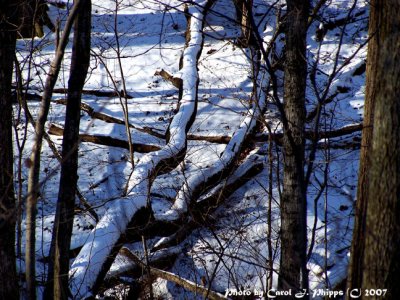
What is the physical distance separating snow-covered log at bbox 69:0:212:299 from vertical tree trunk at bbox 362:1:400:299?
1.42 metres

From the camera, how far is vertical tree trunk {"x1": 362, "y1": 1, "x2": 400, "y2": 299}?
3086 mm

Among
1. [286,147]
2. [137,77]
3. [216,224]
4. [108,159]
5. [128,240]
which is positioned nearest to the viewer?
[286,147]

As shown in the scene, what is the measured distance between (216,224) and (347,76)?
15.3 ft

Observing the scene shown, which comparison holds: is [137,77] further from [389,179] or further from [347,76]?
[389,179]

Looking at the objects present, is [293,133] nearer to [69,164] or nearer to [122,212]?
[69,164]

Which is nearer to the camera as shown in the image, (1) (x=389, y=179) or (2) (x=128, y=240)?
(1) (x=389, y=179)

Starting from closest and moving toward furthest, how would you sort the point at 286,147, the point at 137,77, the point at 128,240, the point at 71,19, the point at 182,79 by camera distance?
the point at 71,19 < the point at 286,147 < the point at 128,240 < the point at 182,79 < the point at 137,77

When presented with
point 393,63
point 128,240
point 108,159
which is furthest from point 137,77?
point 393,63

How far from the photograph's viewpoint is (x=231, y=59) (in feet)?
35.0

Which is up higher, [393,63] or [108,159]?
[393,63]

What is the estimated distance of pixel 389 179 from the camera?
10.2ft

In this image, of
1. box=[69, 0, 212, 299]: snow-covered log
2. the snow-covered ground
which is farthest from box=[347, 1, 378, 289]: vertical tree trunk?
box=[69, 0, 212, 299]: snow-covered log

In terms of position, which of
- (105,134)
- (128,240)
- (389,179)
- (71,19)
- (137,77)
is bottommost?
(128,240)

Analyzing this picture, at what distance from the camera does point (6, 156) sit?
4020 millimetres
